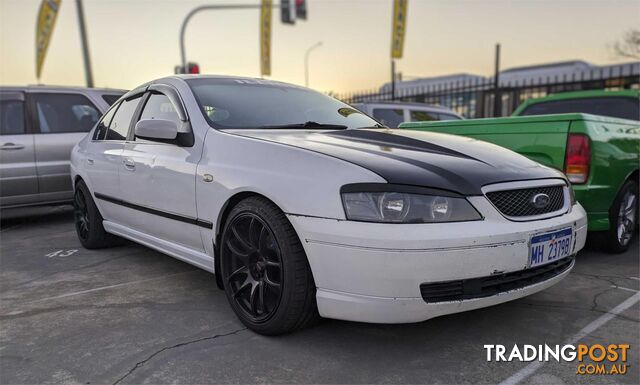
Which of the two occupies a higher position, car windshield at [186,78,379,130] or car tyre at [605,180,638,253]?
car windshield at [186,78,379,130]

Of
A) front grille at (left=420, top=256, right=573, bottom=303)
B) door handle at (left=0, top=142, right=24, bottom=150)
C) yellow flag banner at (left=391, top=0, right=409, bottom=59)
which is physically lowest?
front grille at (left=420, top=256, right=573, bottom=303)

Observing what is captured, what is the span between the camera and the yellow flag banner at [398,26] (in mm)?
17797

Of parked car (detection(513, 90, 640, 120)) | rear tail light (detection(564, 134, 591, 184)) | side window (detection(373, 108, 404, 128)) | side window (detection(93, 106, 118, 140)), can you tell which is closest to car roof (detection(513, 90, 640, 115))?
parked car (detection(513, 90, 640, 120))

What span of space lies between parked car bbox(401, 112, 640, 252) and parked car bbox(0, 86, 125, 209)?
4827mm

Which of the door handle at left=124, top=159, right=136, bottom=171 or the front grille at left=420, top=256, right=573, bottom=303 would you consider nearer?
the front grille at left=420, top=256, right=573, bottom=303

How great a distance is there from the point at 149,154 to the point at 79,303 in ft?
3.46

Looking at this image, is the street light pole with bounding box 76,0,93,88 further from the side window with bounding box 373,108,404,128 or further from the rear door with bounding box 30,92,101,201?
the side window with bounding box 373,108,404,128

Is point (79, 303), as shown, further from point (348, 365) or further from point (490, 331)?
point (490, 331)

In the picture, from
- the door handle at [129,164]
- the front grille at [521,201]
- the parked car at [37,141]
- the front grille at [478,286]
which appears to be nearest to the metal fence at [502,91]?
the parked car at [37,141]

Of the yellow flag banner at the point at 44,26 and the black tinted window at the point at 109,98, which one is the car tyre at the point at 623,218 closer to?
the black tinted window at the point at 109,98

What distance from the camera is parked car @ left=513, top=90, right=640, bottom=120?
5.58 m

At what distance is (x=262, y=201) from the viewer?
238cm

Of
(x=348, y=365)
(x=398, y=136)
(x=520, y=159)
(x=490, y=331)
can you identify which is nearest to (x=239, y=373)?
(x=348, y=365)

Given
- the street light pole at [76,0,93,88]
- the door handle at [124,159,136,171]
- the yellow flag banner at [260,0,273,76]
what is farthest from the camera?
the yellow flag banner at [260,0,273,76]
